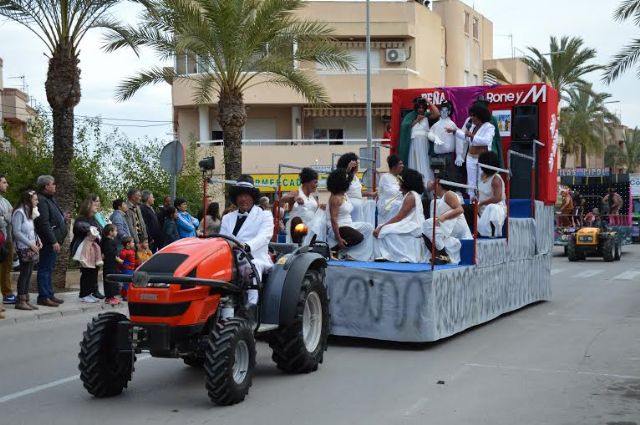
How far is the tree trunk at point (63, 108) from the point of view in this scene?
64.0 feet

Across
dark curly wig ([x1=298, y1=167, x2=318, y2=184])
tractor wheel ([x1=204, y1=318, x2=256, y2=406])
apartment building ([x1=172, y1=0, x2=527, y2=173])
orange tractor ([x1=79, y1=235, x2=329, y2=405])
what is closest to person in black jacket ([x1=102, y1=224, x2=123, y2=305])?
dark curly wig ([x1=298, y1=167, x2=318, y2=184])

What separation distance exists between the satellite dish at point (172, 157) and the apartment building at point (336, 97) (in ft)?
92.7

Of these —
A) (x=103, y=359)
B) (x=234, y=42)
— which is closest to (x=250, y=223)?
(x=103, y=359)

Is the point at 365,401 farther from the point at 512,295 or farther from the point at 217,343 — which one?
the point at 512,295

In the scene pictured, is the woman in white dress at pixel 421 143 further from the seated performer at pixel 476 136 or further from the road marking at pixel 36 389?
the road marking at pixel 36 389

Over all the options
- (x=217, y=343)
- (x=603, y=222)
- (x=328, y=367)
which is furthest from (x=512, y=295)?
(x=603, y=222)

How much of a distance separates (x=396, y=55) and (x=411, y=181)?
3844cm

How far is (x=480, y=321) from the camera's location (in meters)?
12.8

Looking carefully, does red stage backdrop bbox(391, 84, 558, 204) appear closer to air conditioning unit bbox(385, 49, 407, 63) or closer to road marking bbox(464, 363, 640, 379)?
road marking bbox(464, 363, 640, 379)

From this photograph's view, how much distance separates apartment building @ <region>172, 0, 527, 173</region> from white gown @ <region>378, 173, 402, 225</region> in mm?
33501

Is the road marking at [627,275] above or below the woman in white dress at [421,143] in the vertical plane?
below

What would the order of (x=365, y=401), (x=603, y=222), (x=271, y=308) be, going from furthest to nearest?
1. (x=603, y=222)
2. (x=271, y=308)
3. (x=365, y=401)

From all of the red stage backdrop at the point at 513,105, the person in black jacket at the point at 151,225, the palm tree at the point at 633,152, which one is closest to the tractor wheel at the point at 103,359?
the red stage backdrop at the point at 513,105

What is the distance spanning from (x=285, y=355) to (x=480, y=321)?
4432 millimetres
